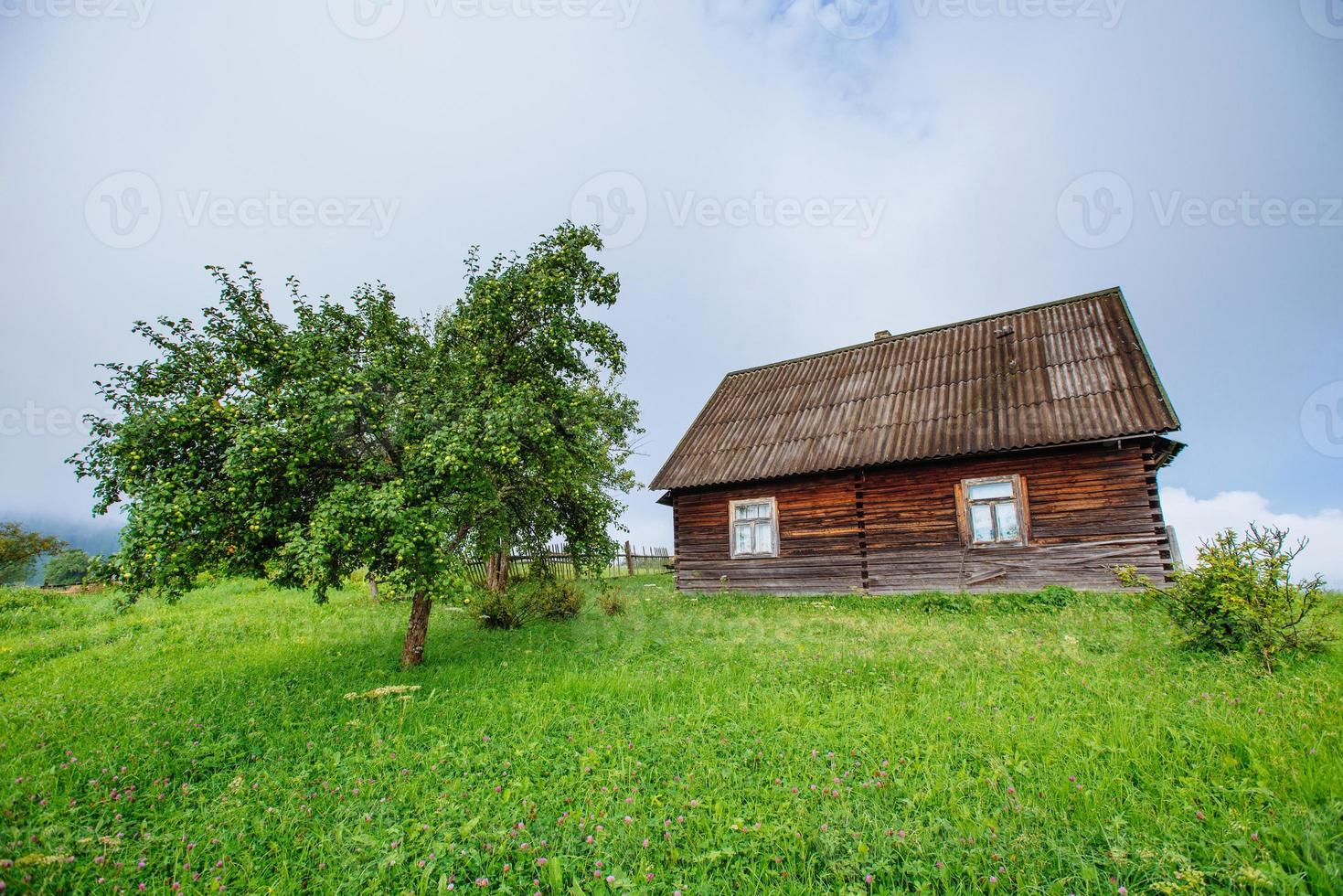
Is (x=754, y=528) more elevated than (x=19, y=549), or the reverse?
(x=754, y=528)

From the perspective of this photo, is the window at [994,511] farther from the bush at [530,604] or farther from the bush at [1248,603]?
the bush at [530,604]

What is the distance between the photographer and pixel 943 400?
15.0 m

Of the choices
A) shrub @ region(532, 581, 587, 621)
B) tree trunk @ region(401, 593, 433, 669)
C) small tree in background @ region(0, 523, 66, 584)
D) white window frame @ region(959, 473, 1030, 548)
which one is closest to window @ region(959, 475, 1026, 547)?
white window frame @ region(959, 473, 1030, 548)

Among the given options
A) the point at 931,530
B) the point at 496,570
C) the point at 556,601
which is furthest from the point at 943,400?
the point at 496,570

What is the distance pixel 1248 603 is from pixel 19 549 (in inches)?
1498

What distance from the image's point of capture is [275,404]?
24.2 feet

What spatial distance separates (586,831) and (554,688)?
3221 mm

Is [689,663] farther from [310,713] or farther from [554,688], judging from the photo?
[310,713]

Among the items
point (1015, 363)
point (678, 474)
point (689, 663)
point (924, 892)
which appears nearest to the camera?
point (924, 892)

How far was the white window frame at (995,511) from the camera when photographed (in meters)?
13.0

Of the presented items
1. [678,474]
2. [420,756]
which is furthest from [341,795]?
[678,474]

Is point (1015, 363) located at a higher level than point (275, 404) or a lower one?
higher

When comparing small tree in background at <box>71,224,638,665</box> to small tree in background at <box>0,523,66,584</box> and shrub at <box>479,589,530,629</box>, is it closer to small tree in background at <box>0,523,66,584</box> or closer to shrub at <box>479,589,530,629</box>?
shrub at <box>479,589,530,629</box>

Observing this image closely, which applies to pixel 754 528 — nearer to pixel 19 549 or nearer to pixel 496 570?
pixel 496 570
